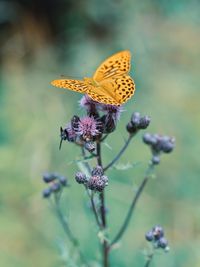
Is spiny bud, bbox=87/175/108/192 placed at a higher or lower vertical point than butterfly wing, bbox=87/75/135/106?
lower

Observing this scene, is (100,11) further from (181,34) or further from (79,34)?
(181,34)

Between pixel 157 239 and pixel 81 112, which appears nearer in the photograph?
pixel 157 239

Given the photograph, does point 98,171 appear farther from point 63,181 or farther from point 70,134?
point 63,181

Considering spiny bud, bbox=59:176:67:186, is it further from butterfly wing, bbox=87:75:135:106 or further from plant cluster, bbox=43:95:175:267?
butterfly wing, bbox=87:75:135:106

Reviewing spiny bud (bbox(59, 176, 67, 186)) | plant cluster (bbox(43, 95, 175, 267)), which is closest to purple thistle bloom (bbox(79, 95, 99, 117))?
plant cluster (bbox(43, 95, 175, 267))

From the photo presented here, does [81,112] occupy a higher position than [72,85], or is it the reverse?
[81,112]

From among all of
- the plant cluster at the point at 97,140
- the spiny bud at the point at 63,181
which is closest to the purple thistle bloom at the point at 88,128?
the plant cluster at the point at 97,140

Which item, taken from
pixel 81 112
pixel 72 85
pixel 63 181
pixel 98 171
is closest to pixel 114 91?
pixel 72 85
